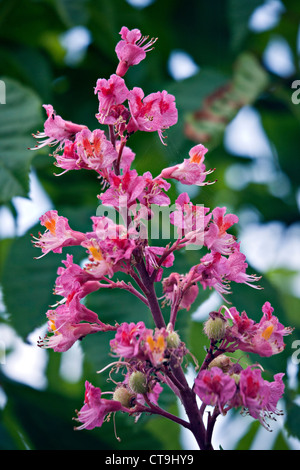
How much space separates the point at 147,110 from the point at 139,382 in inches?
19.0

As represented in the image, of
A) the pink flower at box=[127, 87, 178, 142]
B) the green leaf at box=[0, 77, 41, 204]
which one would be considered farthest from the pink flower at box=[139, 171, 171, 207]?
the green leaf at box=[0, 77, 41, 204]

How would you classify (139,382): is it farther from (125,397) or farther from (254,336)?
(254,336)

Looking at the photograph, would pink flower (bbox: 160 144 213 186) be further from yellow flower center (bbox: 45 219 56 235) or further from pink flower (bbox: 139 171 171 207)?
yellow flower center (bbox: 45 219 56 235)

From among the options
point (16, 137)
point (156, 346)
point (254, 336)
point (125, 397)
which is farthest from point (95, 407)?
point (16, 137)

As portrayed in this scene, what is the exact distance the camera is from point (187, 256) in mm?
1610

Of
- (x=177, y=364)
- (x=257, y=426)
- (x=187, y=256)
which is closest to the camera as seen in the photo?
(x=177, y=364)

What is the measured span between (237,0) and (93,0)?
0.54m

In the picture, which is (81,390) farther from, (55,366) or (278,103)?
(278,103)

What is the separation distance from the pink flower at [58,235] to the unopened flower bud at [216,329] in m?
0.29

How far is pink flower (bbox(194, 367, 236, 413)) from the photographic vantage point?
0.92 metres

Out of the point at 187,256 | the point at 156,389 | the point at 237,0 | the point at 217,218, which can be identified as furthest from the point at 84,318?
the point at 237,0

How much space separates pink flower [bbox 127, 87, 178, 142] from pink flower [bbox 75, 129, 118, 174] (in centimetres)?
6

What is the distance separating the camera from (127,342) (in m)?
0.93

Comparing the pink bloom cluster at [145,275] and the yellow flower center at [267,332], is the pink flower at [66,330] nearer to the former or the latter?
the pink bloom cluster at [145,275]
